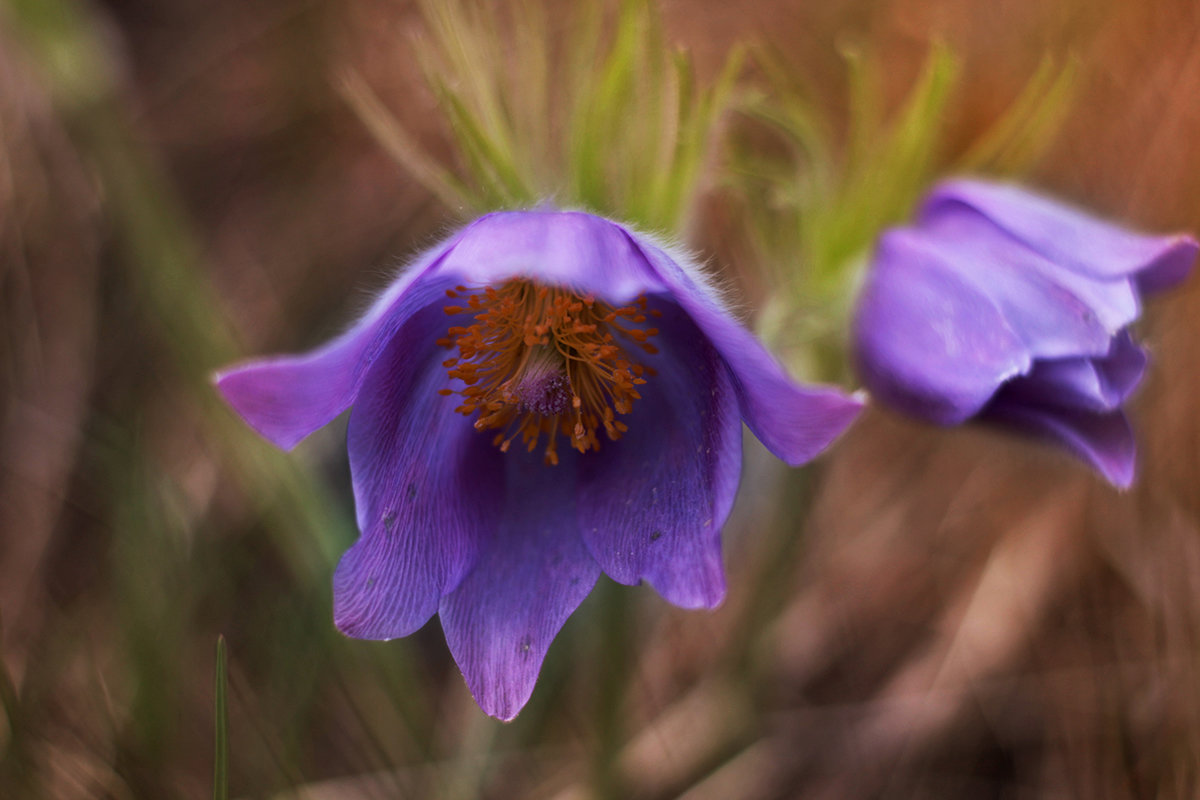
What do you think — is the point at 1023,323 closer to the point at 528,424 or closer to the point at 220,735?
the point at 528,424

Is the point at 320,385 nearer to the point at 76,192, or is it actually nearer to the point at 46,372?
the point at 46,372

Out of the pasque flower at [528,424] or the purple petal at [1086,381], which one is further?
the purple petal at [1086,381]

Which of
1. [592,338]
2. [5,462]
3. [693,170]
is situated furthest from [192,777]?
[693,170]

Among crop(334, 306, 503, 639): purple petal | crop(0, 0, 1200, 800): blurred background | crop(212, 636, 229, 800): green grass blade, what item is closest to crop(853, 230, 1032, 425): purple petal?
crop(0, 0, 1200, 800): blurred background

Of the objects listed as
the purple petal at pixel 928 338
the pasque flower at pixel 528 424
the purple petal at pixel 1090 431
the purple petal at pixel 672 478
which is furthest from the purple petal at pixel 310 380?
the purple petal at pixel 1090 431

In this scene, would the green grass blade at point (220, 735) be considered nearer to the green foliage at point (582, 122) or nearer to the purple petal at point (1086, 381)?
the green foliage at point (582, 122)

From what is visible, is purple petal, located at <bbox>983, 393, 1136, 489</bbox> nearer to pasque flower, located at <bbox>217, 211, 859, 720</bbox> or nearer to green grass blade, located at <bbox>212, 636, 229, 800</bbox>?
pasque flower, located at <bbox>217, 211, 859, 720</bbox>
